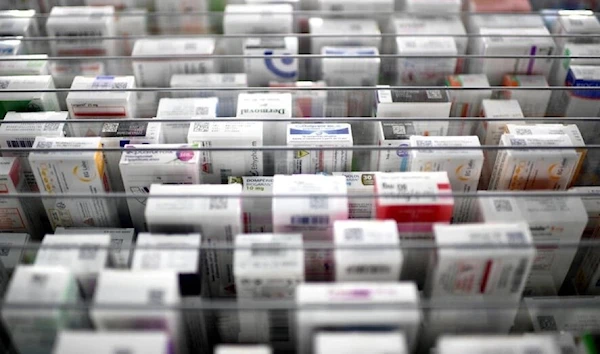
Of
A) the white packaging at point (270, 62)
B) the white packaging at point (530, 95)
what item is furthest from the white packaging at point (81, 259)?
the white packaging at point (530, 95)

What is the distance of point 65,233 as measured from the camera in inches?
54.4

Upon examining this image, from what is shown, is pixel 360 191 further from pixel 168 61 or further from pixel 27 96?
pixel 27 96

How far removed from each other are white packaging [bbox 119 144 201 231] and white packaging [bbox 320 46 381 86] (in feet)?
1.89

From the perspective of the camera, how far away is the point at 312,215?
1.26 m

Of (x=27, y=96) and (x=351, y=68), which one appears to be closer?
(x=27, y=96)

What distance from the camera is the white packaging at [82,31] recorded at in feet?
6.35

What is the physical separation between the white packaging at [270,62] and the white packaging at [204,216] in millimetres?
622

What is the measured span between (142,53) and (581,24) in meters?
1.38

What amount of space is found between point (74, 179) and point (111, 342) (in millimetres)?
518

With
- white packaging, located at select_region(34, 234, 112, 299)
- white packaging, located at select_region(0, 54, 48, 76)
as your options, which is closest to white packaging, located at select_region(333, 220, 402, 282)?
white packaging, located at select_region(34, 234, 112, 299)

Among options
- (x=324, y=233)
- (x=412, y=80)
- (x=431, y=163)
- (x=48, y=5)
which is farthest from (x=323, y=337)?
(x=48, y=5)

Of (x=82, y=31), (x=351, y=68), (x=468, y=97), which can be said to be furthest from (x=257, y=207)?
(x=82, y=31)

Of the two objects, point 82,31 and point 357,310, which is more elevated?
point 82,31

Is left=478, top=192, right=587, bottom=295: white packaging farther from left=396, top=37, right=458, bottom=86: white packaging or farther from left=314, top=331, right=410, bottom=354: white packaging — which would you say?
left=396, top=37, right=458, bottom=86: white packaging
